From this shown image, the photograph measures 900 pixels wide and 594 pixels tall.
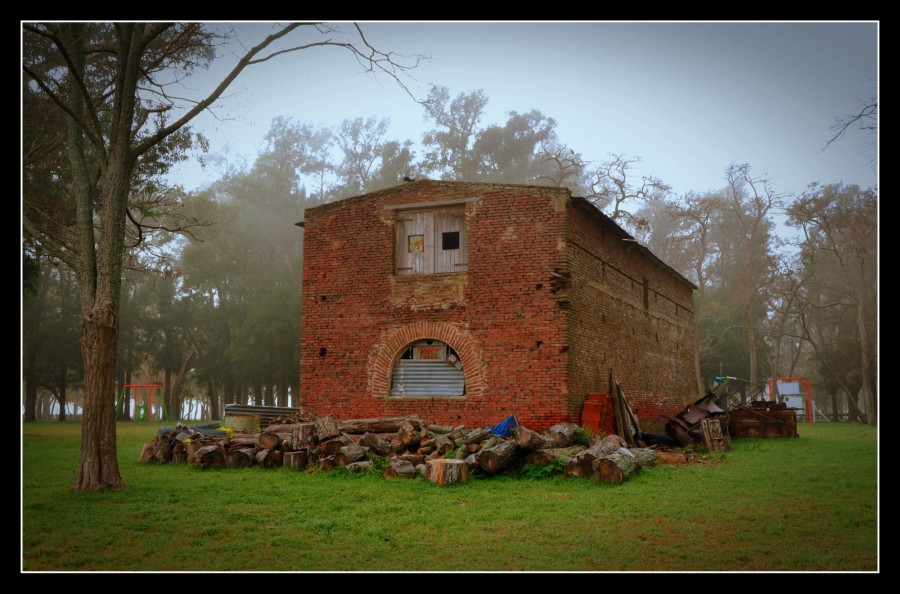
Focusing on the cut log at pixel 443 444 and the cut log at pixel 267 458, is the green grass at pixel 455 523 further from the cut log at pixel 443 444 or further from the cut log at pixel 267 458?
the cut log at pixel 443 444

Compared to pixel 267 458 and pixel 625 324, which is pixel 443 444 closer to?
pixel 267 458

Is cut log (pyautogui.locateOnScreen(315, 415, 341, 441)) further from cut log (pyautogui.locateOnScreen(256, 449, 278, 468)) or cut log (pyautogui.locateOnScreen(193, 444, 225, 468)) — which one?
cut log (pyautogui.locateOnScreen(193, 444, 225, 468))

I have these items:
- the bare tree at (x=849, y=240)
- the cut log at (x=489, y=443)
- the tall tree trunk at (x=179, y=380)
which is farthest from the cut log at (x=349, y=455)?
the tall tree trunk at (x=179, y=380)

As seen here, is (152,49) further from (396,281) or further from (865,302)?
(865,302)

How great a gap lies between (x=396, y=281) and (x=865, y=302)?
2744 cm

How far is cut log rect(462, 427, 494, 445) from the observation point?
555 inches

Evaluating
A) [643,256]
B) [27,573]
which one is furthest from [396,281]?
[27,573]

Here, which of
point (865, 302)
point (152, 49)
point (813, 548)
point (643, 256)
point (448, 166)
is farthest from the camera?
point (448, 166)

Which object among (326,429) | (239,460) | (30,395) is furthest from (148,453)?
(30,395)

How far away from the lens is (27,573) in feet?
26.4

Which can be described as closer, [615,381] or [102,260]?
[102,260]

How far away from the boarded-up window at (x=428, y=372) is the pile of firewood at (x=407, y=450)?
1188 millimetres

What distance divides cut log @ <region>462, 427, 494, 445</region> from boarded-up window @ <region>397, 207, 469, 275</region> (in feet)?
14.1

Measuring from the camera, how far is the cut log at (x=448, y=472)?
12.7 m
